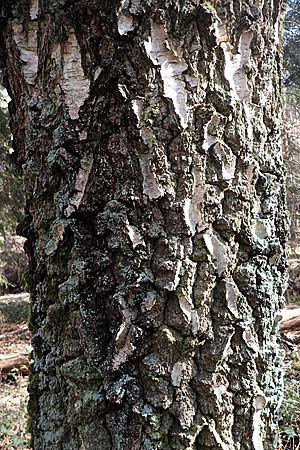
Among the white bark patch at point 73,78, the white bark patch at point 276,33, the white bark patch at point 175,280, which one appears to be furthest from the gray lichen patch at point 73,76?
the white bark patch at point 276,33

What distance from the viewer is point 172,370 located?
3.49 feet

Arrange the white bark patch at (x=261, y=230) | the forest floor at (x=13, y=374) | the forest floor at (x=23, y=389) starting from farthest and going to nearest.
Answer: the forest floor at (x=13, y=374) → the forest floor at (x=23, y=389) → the white bark patch at (x=261, y=230)

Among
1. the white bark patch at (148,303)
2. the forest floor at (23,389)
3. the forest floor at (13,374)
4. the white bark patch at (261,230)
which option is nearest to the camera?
the white bark patch at (148,303)

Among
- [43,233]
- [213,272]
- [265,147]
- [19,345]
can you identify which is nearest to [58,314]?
[43,233]

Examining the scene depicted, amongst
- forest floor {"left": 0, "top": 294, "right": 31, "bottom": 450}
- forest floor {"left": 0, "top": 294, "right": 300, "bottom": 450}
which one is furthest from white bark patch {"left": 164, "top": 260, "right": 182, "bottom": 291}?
forest floor {"left": 0, "top": 294, "right": 31, "bottom": 450}

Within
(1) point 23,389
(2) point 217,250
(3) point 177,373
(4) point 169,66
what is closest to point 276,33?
(4) point 169,66

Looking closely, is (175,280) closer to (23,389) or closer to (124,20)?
(124,20)

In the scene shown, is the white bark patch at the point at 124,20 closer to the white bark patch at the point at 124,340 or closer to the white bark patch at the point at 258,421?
the white bark patch at the point at 124,340

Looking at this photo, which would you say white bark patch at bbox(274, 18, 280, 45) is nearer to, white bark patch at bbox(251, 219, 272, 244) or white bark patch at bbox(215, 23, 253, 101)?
white bark patch at bbox(215, 23, 253, 101)

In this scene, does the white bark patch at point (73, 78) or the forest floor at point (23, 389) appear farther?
the forest floor at point (23, 389)

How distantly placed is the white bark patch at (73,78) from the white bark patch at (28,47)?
91 mm

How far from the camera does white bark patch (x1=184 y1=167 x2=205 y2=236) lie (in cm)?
107

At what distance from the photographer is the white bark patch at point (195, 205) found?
107 cm

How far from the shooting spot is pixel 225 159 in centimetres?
110
